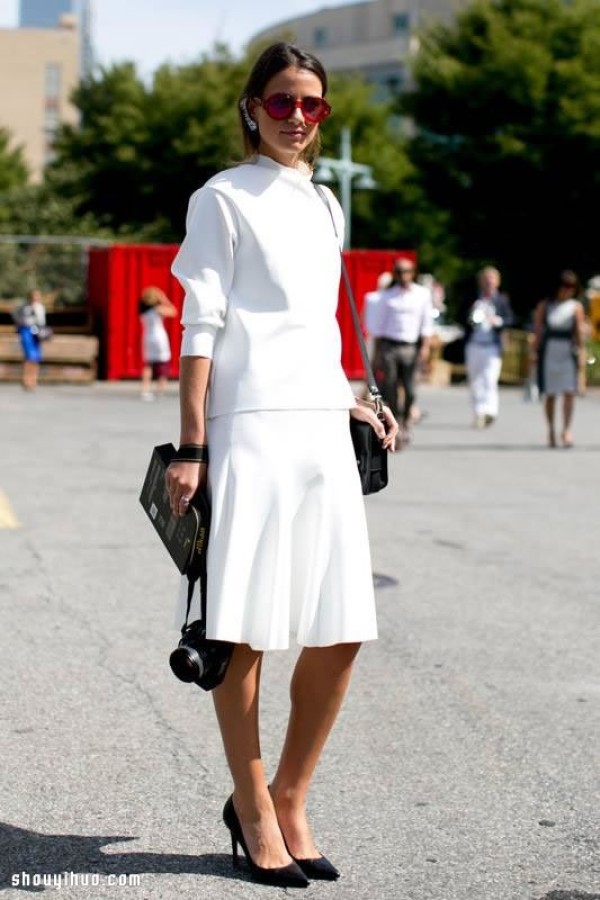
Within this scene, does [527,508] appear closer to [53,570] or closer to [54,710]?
[53,570]

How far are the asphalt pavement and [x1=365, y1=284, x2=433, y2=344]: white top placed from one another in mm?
5104

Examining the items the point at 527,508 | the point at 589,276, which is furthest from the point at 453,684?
the point at 589,276

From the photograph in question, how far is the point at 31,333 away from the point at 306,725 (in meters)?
23.2

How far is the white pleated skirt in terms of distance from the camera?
147 inches

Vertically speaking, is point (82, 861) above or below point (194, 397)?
below

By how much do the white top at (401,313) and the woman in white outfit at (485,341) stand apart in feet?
9.39

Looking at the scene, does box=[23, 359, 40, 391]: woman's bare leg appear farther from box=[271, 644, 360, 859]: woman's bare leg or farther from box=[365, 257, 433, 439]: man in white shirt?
box=[271, 644, 360, 859]: woman's bare leg

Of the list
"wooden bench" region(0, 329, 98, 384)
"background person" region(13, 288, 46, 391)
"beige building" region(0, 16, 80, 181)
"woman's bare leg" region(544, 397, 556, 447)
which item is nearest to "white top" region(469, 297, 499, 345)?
"woman's bare leg" region(544, 397, 556, 447)

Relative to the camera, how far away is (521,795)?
185 inches

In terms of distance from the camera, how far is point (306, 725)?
3.92 meters

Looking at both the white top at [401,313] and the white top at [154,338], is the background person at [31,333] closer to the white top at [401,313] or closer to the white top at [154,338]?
the white top at [154,338]

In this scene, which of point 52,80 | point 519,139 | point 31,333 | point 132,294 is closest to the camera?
point 31,333

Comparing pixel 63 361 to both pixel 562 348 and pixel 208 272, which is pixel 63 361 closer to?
pixel 562 348

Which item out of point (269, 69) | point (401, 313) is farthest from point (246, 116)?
point (401, 313)
